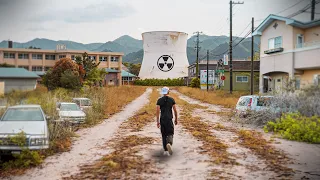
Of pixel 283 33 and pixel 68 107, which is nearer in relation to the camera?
pixel 283 33

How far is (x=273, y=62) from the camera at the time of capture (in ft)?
27.5

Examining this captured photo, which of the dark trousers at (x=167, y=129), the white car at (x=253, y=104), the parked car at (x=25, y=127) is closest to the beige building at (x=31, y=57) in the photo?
the parked car at (x=25, y=127)

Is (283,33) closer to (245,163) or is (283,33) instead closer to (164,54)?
(245,163)

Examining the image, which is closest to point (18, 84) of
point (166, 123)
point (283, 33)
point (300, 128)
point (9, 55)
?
point (9, 55)

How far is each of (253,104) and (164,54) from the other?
5031 cm

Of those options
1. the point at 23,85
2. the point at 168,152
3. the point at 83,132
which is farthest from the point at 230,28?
the point at 23,85

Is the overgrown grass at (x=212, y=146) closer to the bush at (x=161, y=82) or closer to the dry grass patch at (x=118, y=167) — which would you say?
the dry grass patch at (x=118, y=167)

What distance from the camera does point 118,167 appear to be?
21.0ft

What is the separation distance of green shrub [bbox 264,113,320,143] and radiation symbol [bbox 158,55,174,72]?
54.4 m

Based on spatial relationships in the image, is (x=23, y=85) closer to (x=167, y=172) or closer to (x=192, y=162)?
(x=167, y=172)

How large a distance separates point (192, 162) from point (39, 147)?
294 cm

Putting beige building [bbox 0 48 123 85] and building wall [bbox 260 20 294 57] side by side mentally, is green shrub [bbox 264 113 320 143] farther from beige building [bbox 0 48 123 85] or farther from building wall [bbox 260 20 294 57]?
beige building [bbox 0 48 123 85]

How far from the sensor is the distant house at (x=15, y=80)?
442 cm

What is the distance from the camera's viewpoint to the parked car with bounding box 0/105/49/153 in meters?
6.98
